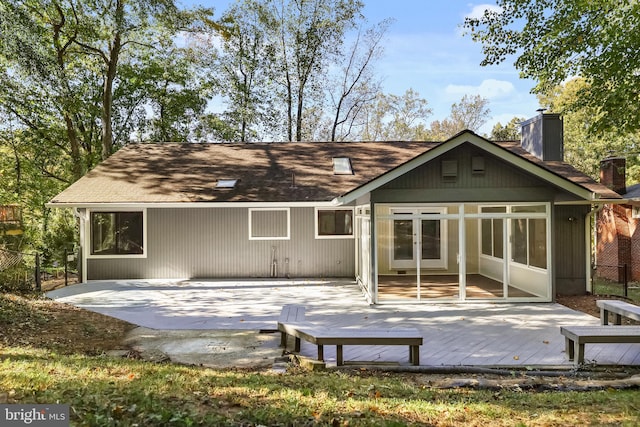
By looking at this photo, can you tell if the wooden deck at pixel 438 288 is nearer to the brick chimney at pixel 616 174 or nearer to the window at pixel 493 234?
the window at pixel 493 234

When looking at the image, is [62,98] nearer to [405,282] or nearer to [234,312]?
[234,312]

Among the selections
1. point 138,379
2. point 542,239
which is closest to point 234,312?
point 138,379

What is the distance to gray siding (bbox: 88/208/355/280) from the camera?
13.9 metres

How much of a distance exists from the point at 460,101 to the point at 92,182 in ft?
95.7

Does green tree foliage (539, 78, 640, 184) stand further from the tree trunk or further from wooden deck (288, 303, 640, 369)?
the tree trunk

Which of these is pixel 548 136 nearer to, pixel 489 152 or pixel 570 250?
pixel 570 250

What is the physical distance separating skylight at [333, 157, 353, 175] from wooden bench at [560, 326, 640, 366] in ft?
33.1

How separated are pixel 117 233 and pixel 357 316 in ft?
28.6

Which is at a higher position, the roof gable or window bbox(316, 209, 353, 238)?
the roof gable

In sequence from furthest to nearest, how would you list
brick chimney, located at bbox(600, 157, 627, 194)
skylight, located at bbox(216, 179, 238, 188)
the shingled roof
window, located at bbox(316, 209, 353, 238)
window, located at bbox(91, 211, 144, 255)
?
brick chimney, located at bbox(600, 157, 627, 194)
skylight, located at bbox(216, 179, 238, 188)
window, located at bbox(316, 209, 353, 238)
window, located at bbox(91, 211, 144, 255)
the shingled roof

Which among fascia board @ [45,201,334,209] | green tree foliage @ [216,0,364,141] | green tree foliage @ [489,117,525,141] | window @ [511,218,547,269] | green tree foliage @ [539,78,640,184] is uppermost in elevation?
green tree foliage @ [216,0,364,141]


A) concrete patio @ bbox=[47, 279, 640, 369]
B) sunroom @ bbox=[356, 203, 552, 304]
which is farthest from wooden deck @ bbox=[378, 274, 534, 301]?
concrete patio @ bbox=[47, 279, 640, 369]

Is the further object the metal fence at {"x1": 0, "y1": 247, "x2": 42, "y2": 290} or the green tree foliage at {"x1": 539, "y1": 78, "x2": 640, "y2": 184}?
the green tree foliage at {"x1": 539, "y1": 78, "x2": 640, "y2": 184}

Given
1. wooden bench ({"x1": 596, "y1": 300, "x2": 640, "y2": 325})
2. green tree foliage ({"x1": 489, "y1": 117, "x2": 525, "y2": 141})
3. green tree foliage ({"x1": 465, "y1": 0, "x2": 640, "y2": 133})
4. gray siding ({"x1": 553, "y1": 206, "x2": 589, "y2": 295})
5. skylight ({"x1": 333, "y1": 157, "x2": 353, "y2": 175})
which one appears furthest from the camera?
green tree foliage ({"x1": 489, "y1": 117, "x2": 525, "y2": 141})
